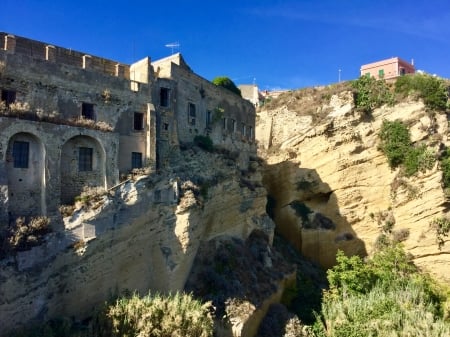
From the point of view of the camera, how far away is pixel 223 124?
84.6 ft

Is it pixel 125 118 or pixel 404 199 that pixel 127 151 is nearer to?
pixel 125 118

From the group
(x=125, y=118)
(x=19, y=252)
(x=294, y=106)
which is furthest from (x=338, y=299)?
(x=294, y=106)

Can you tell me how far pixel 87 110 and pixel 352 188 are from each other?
2042 cm

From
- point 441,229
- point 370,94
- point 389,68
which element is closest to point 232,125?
point 370,94

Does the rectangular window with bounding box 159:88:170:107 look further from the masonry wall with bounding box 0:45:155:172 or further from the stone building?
the masonry wall with bounding box 0:45:155:172

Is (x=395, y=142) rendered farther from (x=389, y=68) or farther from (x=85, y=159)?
(x=85, y=159)

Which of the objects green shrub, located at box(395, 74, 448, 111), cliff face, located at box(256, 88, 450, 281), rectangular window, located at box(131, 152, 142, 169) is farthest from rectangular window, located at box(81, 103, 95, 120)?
green shrub, located at box(395, 74, 448, 111)

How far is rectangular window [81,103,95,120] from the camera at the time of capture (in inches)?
680

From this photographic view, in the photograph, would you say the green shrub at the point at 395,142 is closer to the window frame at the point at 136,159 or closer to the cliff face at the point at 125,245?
the cliff face at the point at 125,245

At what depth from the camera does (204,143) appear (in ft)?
75.8

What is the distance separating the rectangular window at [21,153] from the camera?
599 inches

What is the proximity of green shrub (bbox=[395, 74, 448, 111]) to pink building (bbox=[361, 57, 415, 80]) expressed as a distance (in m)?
12.8

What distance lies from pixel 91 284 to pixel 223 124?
43.6 ft

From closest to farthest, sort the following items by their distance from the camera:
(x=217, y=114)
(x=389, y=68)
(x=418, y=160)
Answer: (x=217, y=114)
(x=418, y=160)
(x=389, y=68)
